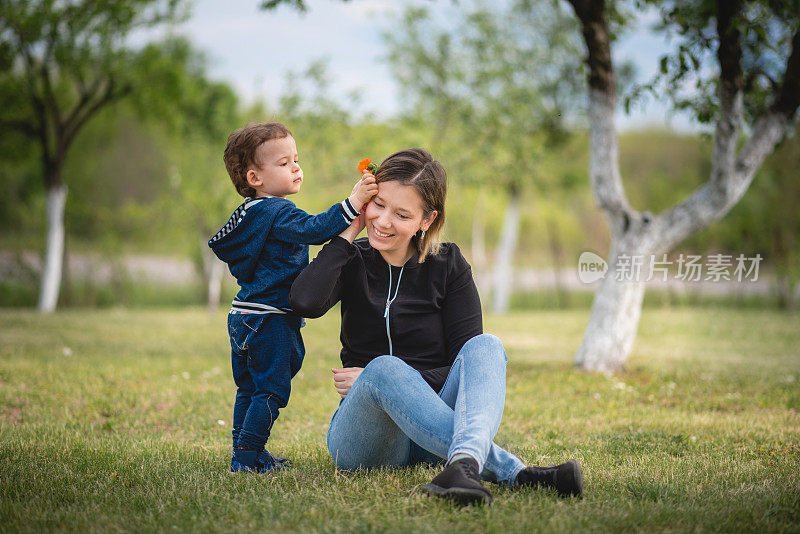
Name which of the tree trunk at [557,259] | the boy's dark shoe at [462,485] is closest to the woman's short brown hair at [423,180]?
the boy's dark shoe at [462,485]

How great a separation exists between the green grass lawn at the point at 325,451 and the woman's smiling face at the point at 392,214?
3.51ft

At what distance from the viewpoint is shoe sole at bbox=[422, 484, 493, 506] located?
7.91 ft

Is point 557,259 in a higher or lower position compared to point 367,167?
lower

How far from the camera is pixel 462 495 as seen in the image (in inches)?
95.3

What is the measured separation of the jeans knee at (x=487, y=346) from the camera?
2.75 meters

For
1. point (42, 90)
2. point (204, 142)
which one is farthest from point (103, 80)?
point (204, 142)

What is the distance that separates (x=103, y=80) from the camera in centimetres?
1341

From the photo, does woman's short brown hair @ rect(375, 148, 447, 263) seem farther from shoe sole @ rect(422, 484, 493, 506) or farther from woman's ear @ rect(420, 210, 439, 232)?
shoe sole @ rect(422, 484, 493, 506)

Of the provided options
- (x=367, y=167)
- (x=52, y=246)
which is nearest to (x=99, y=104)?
(x=52, y=246)

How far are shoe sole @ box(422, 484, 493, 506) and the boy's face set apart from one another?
147 centimetres

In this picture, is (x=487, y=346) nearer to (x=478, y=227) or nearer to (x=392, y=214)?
(x=392, y=214)

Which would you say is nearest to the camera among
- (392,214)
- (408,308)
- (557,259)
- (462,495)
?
(462,495)

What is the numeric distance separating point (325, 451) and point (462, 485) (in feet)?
4.83

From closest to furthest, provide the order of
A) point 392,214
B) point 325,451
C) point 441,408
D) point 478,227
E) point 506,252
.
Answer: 1. point 441,408
2. point 392,214
3. point 325,451
4. point 506,252
5. point 478,227
